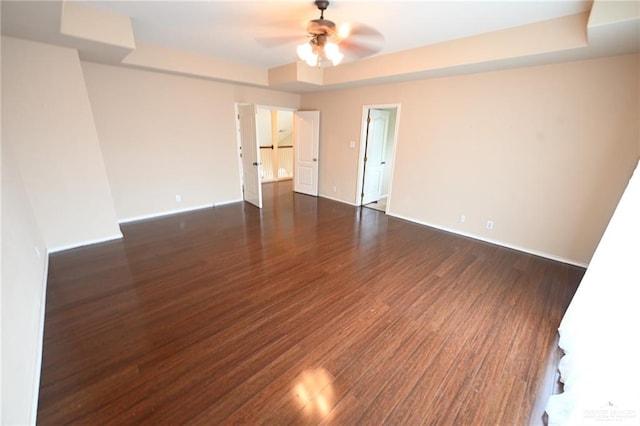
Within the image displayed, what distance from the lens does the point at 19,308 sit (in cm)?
161

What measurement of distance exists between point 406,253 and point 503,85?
102 inches

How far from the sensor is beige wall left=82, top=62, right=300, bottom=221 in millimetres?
3883

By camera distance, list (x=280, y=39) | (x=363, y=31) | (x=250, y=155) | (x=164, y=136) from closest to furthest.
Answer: (x=363, y=31)
(x=280, y=39)
(x=164, y=136)
(x=250, y=155)

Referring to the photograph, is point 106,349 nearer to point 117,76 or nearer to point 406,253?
point 406,253

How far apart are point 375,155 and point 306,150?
1.72m

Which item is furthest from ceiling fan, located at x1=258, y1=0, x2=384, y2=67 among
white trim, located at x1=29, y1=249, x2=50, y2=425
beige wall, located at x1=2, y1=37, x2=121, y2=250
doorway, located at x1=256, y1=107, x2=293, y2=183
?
doorway, located at x1=256, y1=107, x2=293, y2=183

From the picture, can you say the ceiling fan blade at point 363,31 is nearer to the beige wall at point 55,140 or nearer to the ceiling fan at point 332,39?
the ceiling fan at point 332,39

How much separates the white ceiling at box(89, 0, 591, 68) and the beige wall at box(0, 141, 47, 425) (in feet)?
6.79

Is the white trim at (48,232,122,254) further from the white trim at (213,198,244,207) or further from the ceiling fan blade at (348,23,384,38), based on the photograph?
the ceiling fan blade at (348,23,384,38)

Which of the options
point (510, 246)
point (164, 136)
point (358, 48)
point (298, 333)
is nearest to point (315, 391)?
point (298, 333)

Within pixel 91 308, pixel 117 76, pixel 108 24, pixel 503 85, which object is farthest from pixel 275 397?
pixel 117 76

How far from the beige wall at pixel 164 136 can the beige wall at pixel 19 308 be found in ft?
5.23

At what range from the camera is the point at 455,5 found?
91.7 inches

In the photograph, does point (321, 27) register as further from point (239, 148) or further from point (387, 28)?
point (239, 148)
